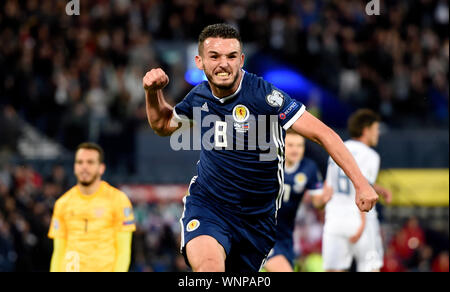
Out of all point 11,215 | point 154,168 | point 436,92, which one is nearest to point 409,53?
point 436,92

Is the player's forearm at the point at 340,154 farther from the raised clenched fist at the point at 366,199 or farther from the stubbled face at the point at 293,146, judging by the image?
the stubbled face at the point at 293,146

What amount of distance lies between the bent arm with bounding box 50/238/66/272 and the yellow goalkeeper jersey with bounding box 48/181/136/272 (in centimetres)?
4

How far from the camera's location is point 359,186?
5234 mm

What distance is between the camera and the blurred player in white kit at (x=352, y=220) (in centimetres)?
928

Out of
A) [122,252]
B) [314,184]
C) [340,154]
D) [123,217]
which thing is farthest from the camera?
[314,184]

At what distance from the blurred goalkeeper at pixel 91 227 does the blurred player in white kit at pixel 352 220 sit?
8.91ft

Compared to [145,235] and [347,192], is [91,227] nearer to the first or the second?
[347,192]

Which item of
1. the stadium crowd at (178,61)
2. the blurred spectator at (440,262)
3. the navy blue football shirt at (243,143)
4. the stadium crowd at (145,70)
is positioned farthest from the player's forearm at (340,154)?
the stadium crowd at (178,61)

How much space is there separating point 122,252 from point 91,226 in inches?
15.7

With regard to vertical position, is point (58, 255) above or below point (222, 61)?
below

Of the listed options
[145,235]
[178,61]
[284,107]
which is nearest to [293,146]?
[284,107]

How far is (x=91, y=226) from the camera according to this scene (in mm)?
7656

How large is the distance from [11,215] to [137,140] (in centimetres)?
360
